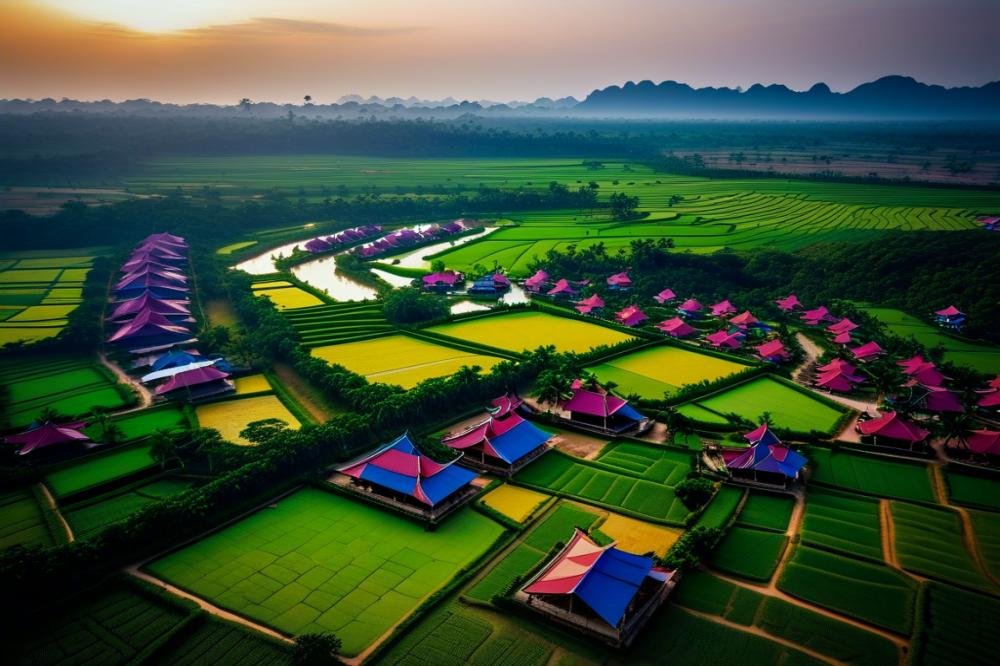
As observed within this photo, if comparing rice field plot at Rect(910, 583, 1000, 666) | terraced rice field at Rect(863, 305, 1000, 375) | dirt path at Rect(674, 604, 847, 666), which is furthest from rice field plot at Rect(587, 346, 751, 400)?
rice field plot at Rect(910, 583, 1000, 666)

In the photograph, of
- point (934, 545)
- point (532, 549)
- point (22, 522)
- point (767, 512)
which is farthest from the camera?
point (767, 512)

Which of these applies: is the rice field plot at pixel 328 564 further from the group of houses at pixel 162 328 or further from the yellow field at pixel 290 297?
the yellow field at pixel 290 297

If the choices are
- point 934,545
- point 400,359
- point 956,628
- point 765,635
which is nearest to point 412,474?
point 765,635

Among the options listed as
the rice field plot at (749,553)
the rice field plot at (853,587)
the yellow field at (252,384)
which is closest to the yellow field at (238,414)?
the yellow field at (252,384)

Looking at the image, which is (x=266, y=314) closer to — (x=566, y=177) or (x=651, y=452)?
(x=651, y=452)

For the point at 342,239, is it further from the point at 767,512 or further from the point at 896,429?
the point at 896,429

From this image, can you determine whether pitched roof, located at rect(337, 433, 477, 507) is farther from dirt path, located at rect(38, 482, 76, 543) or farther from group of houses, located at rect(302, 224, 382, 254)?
group of houses, located at rect(302, 224, 382, 254)
